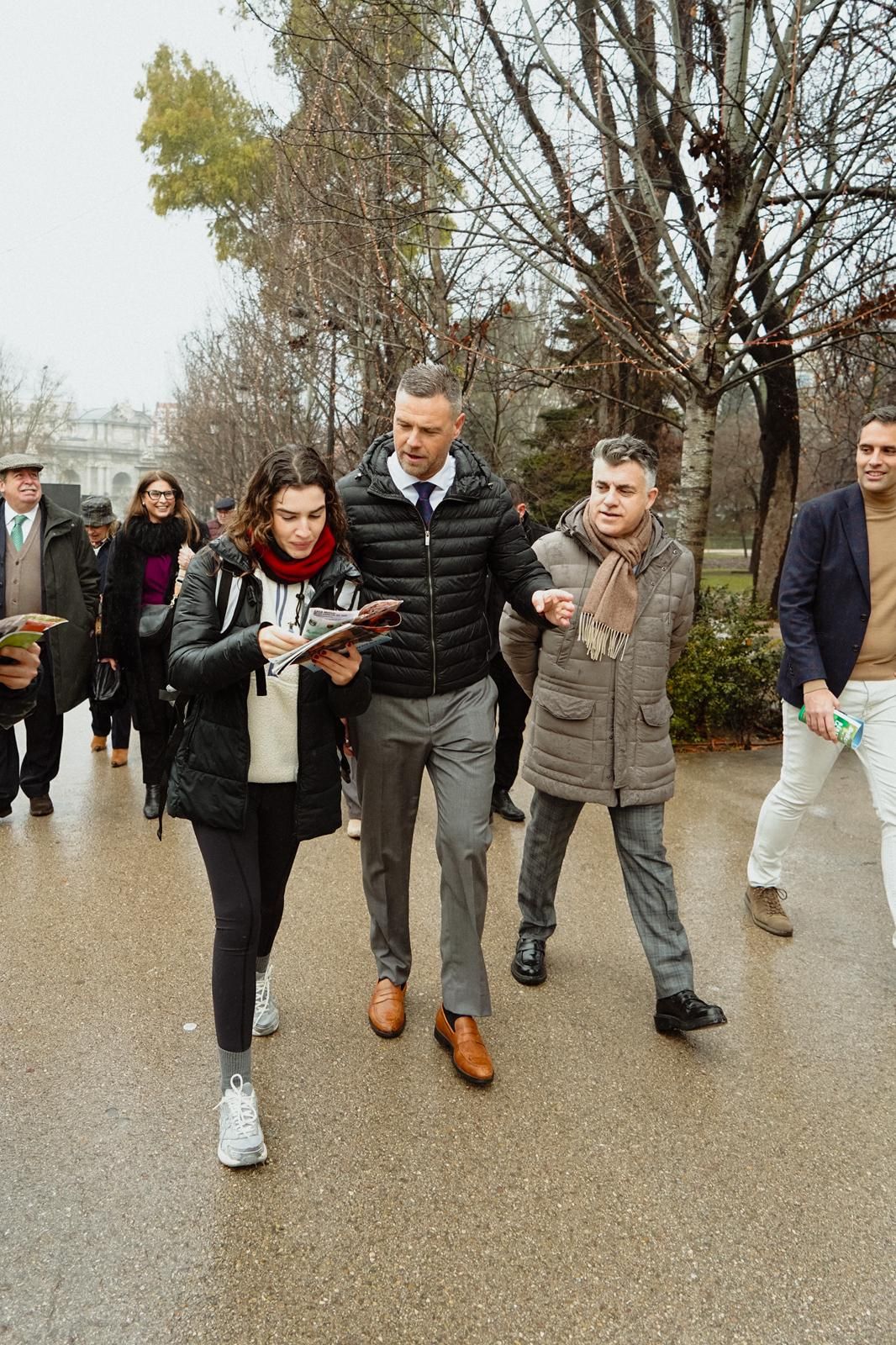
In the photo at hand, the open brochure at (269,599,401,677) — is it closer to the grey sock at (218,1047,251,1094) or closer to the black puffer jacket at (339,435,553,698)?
the black puffer jacket at (339,435,553,698)

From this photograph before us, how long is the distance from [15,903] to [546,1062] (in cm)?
270

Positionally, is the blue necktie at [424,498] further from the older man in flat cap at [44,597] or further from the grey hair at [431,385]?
the older man in flat cap at [44,597]

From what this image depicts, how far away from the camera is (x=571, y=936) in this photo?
14.0 ft

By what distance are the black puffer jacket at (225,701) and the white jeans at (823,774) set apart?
A: 2.20m

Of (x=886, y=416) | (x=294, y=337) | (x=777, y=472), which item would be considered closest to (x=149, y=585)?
(x=886, y=416)

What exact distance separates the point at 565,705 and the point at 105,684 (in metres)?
3.84

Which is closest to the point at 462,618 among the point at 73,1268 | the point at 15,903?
the point at 73,1268

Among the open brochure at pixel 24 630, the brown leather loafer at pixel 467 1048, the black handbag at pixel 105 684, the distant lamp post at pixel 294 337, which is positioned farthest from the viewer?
the distant lamp post at pixel 294 337

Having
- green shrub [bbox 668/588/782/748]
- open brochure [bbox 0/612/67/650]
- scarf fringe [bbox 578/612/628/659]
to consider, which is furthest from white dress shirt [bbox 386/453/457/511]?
green shrub [bbox 668/588/782/748]

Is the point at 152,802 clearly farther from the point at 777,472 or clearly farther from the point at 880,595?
the point at 777,472

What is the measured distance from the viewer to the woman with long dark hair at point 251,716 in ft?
8.80

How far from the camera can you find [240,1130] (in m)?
2.68

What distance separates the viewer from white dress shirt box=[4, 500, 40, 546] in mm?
5555

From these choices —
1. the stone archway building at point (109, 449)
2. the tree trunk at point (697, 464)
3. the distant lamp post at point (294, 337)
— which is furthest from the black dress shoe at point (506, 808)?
the stone archway building at point (109, 449)
